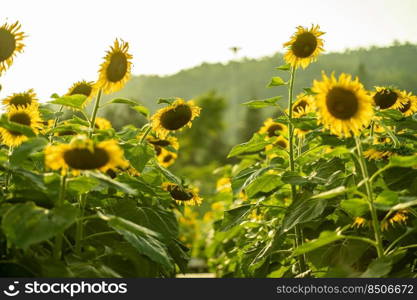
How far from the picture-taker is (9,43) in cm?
250

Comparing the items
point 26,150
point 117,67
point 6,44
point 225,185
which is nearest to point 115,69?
point 117,67

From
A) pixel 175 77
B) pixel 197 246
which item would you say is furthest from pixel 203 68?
pixel 197 246

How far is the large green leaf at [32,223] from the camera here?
1.72 metres

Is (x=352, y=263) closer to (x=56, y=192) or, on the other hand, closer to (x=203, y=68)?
(x=56, y=192)

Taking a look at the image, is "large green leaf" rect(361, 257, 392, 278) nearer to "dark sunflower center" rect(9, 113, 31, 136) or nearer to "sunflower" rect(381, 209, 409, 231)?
"sunflower" rect(381, 209, 409, 231)

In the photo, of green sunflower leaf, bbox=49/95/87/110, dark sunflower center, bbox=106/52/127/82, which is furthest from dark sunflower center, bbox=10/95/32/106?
dark sunflower center, bbox=106/52/127/82

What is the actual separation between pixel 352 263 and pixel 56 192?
1460 millimetres

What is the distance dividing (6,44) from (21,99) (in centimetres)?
45

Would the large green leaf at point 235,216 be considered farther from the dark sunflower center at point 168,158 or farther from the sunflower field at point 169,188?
the dark sunflower center at point 168,158

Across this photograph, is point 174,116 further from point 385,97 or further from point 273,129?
point 273,129

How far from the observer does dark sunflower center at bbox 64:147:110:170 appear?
188cm

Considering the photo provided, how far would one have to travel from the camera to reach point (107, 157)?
193 centimetres

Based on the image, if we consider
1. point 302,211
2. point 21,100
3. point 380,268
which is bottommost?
point 380,268

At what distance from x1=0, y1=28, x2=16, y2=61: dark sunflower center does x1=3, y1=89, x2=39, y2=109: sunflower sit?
15.5 inches
